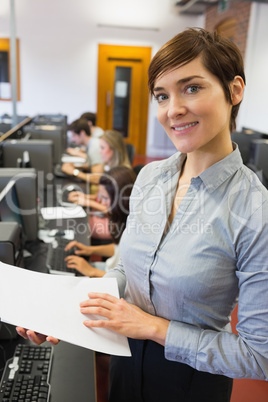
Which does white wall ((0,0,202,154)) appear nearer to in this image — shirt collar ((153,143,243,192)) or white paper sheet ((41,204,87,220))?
white paper sheet ((41,204,87,220))

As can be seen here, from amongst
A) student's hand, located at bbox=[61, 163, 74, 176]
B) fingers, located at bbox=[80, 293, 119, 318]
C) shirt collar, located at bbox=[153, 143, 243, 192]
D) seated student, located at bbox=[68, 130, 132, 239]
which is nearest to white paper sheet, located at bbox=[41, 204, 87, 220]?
seated student, located at bbox=[68, 130, 132, 239]

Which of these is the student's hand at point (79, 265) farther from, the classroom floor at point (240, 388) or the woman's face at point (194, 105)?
the woman's face at point (194, 105)

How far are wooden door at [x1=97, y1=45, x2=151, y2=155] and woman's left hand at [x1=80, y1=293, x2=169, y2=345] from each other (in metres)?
7.67

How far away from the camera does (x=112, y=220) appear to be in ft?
7.46

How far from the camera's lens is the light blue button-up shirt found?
0.85 metres

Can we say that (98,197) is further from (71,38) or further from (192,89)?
(71,38)

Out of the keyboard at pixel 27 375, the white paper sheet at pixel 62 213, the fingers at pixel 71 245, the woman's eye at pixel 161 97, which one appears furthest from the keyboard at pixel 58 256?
the woman's eye at pixel 161 97

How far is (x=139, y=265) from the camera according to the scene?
1046 mm

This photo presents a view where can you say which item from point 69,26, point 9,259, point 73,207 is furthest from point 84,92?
point 9,259

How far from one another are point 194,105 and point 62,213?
2.02 m

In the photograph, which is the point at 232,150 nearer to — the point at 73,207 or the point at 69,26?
the point at 73,207

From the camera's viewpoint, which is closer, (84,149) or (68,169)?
(68,169)

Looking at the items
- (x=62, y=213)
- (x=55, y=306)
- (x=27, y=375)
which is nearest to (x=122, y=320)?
(x=55, y=306)

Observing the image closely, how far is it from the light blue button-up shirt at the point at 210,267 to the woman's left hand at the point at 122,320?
0.12 feet
